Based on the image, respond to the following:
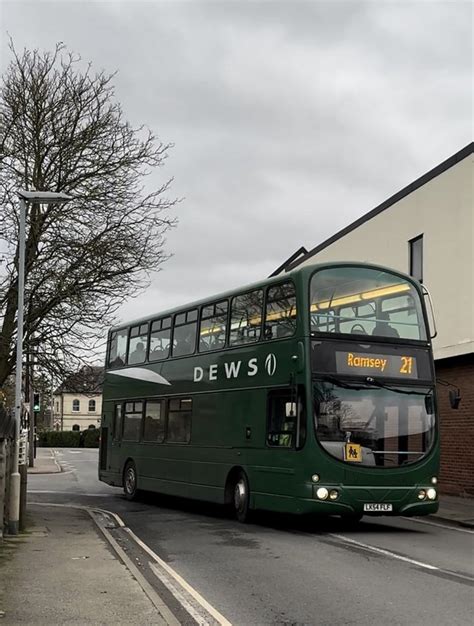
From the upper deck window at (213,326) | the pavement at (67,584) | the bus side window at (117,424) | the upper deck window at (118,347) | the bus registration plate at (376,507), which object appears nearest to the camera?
the pavement at (67,584)

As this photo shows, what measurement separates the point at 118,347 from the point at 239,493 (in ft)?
24.9

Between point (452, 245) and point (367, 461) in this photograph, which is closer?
point (367, 461)

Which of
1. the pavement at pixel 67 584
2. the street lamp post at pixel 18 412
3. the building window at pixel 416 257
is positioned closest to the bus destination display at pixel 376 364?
the pavement at pixel 67 584

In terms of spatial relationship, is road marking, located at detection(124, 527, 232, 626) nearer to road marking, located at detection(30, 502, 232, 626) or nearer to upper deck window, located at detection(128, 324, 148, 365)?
road marking, located at detection(30, 502, 232, 626)

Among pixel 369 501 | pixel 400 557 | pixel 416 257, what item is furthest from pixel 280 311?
pixel 416 257

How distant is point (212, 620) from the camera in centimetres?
745

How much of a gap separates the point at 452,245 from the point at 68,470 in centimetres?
2219

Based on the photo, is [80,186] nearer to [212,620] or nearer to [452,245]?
[452,245]

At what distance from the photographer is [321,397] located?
44.5ft

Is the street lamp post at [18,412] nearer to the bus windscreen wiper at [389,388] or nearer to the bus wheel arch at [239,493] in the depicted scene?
the bus wheel arch at [239,493]

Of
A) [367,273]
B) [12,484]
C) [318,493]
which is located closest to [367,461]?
[318,493]

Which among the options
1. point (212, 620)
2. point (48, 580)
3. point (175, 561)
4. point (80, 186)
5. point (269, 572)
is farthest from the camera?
point (80, 186)

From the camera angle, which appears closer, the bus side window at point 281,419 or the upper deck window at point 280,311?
the bus side window at point 281,419

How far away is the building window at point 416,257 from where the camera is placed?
2341 cm
